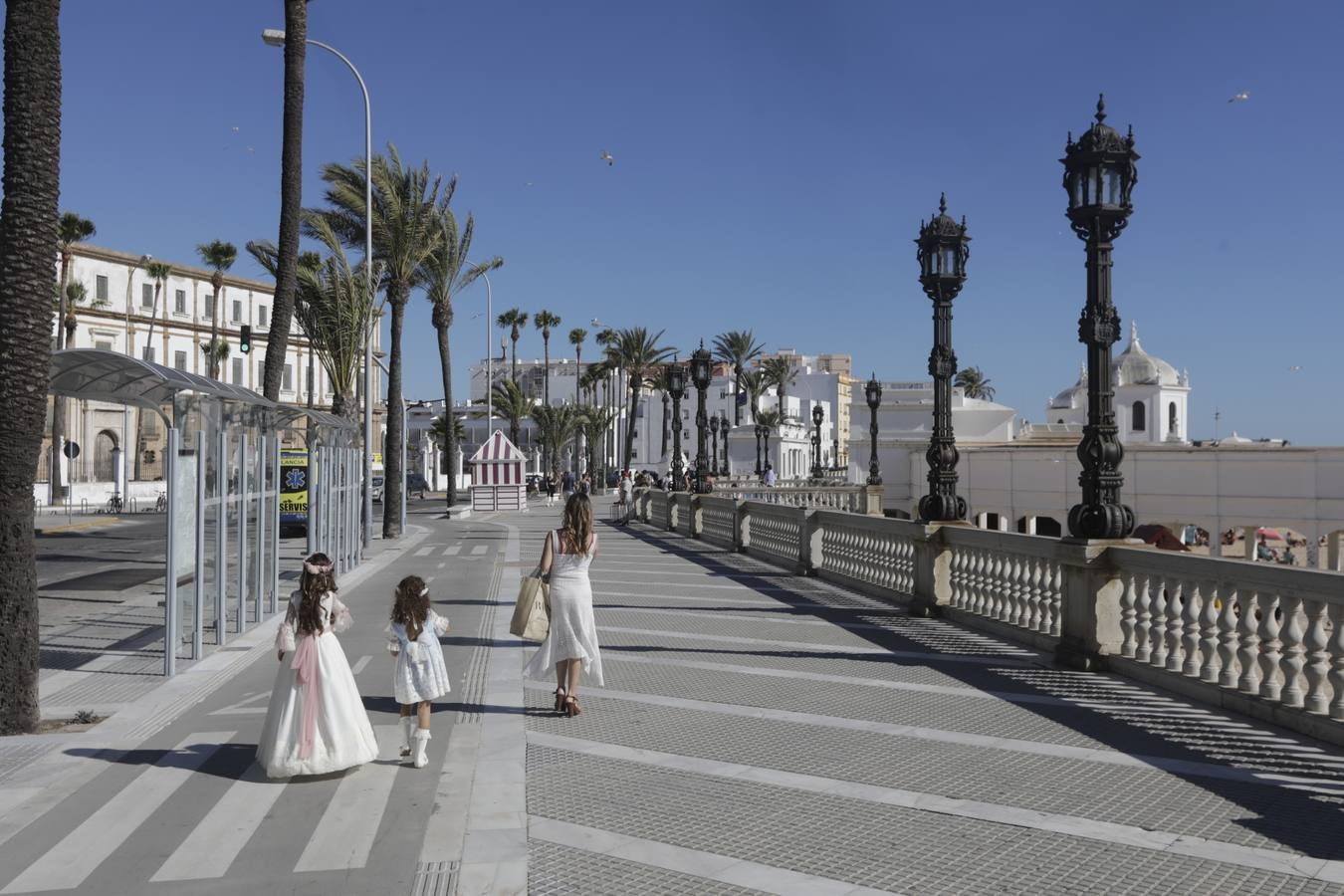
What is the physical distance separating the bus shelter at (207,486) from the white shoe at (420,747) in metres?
4.11

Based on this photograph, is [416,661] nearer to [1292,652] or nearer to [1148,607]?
[1292,652]

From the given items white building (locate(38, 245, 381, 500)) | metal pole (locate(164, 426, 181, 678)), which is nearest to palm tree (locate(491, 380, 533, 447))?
white building (locate(38, 245, 381, 500))

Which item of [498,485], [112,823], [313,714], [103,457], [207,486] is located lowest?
[112,823]

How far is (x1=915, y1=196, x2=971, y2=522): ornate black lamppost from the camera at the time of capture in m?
15.7

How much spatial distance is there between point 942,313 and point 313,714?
39.6 feet

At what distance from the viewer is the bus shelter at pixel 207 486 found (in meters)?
10.5

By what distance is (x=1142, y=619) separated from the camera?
9727mm

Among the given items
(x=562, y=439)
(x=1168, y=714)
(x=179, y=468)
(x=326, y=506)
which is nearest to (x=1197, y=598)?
(x=1168, y=714)

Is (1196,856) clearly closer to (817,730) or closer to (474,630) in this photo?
(817,730)

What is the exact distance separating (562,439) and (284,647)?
72.9m

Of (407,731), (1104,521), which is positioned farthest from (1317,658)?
(407,731)

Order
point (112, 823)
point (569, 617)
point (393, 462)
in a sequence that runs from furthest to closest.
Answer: point (393, 462) → point (569, 617) → point (112, 823)

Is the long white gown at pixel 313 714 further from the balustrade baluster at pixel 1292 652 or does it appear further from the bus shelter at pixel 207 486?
the balustrade baluster at pixel 1292 652

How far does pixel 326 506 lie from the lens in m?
19.3
